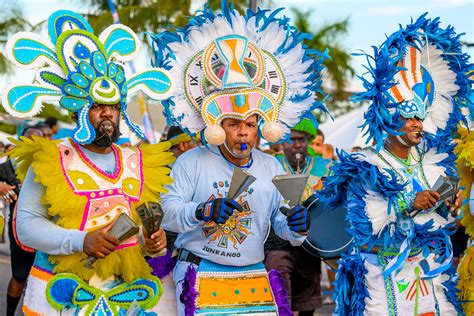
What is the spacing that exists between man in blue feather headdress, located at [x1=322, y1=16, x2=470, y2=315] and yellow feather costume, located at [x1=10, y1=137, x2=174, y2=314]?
1.36 meters

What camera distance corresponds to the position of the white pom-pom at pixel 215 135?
4.58 metres

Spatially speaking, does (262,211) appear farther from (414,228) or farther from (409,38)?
(409,38)

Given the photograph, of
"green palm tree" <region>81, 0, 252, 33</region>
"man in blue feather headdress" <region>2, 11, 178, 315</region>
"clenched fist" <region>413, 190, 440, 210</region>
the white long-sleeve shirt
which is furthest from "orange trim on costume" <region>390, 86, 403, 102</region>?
"green palm tree" <region>81, 0, 252, 33</region>

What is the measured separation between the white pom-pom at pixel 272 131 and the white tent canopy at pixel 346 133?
8913mm

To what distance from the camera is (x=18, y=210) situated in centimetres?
422

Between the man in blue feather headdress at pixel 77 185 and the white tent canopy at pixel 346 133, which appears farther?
the white tent canopy at pixel 346 133

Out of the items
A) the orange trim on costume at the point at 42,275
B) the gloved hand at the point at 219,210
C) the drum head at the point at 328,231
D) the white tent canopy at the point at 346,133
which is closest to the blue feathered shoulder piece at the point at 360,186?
the drum head at the point at 328,231

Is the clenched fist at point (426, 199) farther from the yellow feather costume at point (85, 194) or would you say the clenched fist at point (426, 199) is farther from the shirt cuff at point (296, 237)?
the yellow feather costume at point (85, 194)

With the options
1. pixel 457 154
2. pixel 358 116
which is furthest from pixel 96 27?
pixel 457 154

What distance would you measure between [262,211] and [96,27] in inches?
705

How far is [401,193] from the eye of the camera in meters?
5.06

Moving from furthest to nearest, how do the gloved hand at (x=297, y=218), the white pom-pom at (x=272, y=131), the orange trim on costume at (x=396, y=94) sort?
the orange trim on costume at (x=396, y=94) → the white pom-pom at (x=272, y=131) → the gloved hand at (x=297, y=218)

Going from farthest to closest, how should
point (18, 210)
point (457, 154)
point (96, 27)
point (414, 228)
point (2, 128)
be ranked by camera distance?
1. point (2, 128)
2. point (96, 27)
3. point (457, 154)
4. point (414, 228)
5. point (18, 210)

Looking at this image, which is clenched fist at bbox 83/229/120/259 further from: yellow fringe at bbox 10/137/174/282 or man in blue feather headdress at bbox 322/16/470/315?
man in blue feather headdress at bbox 322/16/470/315
